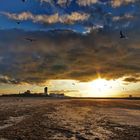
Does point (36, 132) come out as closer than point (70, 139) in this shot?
No

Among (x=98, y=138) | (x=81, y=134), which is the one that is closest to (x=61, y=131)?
(x=81, y=134)

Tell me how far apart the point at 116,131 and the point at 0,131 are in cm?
1304

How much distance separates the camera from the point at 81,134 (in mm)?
37438

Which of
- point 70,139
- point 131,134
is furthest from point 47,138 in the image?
point 131,134

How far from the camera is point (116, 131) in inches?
1590

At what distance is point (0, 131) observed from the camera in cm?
3744

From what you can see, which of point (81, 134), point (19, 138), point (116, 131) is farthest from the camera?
point (116, 131)

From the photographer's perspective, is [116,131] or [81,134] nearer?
[81,134]

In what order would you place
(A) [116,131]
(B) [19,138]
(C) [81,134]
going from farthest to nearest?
(A) [116,131] < (C) [81,134] < (B) [19,138]

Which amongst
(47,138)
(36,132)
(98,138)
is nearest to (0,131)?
(36,132)

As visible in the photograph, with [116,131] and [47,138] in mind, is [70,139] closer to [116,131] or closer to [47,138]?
[47,138]

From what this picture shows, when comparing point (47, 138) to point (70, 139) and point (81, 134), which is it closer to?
point (70, 139)

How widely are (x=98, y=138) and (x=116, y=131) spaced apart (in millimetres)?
6019

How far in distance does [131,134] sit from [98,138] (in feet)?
16.8
